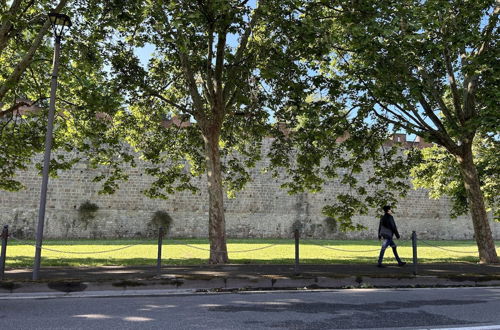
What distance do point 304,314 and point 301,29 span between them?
590 centimetres

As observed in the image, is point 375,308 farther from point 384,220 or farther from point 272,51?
point 272,51

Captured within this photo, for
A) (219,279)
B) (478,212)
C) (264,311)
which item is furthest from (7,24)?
(478,212)

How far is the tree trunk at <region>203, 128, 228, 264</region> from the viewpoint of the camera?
11200 millimetres

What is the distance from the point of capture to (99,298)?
649 cm

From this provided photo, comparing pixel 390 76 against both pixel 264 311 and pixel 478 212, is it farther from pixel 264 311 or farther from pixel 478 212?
pixel 264 311

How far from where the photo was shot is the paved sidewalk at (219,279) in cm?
712

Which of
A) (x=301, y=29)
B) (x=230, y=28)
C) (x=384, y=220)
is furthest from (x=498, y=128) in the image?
(x=230, y=28)

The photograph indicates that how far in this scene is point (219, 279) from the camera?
7734 mm

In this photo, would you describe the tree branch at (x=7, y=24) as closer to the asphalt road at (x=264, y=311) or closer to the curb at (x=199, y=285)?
the curb at (x=199, y=285)

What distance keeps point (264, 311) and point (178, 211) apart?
76.0 ft

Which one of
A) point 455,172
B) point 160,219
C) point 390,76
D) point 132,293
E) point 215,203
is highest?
point 390,76

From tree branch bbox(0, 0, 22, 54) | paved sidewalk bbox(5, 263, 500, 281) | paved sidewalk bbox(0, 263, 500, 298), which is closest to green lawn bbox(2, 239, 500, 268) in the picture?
paved sidewalk bbox(5, 263, 500, 281)

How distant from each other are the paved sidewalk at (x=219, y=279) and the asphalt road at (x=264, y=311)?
720 millimetres

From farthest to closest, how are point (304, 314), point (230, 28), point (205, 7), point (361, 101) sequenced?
1. point (361, 101)
2. point (230, 28)
3. point (205, 7)
4. point (304, 314)
